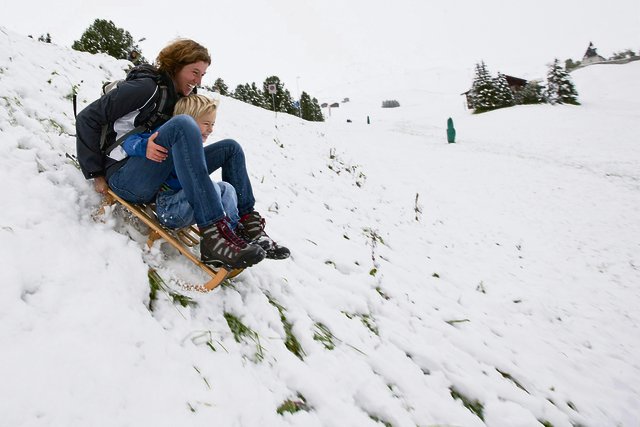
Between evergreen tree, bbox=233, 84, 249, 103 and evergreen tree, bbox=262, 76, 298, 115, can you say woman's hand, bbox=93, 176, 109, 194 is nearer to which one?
evergreen tree, bbox=262, 76, 298, 115

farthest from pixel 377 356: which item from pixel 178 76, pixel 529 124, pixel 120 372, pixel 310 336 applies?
pixel 529 124

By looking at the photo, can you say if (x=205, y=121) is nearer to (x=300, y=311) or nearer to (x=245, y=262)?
(x=245, y=262)

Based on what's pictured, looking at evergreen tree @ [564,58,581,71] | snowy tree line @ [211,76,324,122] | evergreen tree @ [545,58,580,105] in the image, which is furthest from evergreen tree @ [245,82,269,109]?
evergreen tree @ [564,58,581,71]

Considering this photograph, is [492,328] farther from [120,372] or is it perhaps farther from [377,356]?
[120,372]

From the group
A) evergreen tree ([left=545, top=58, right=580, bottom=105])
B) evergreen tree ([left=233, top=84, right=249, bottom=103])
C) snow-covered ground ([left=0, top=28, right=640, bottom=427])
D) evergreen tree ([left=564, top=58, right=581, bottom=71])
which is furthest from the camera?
evergreen tree ([left=564, top=58, right=581, bottom=71])

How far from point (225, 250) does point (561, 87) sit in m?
46.8

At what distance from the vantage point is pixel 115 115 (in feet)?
8.18

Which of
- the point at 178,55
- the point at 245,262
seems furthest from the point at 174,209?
the point at 178,55

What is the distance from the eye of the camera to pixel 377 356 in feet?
9.52

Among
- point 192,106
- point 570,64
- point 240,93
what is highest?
point 570,64

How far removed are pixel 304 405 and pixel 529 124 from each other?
25.1m

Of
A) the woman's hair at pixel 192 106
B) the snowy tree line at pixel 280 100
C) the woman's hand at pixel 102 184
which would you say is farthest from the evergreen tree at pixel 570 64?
the woman's hand at pixel 102 184

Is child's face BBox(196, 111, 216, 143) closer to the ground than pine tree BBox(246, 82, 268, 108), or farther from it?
closer to the ground

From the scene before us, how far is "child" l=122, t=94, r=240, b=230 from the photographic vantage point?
2535mm
